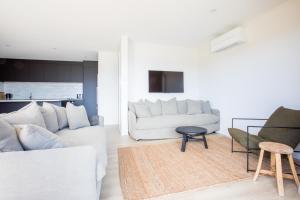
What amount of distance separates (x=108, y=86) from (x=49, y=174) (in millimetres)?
4544

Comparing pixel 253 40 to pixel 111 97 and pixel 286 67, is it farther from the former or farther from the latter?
pixel 111 97

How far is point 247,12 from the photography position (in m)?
3.04

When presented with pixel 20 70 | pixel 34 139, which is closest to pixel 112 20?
pixel 34 139

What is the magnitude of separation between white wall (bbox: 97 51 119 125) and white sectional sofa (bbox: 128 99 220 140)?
1568mm

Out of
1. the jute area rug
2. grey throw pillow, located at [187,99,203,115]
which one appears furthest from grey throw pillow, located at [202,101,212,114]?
the jute area rug

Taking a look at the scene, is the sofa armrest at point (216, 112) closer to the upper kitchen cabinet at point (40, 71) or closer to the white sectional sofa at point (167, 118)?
the white sectional sofa at point (167, 118)

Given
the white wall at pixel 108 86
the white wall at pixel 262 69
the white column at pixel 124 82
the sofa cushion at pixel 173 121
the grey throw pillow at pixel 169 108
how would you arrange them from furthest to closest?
the white wall at pixel 108 86, the grey throw pillow at pixel 169 108, the white column at pixel 124 82, the sofa cushion at pixel 173 121, the white wall at pixel 262 69

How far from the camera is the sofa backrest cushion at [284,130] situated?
215 centimetres

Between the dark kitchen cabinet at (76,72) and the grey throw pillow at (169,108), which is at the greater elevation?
the dark kitchen cabinet at (76,72)

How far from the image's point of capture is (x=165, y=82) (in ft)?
16.1

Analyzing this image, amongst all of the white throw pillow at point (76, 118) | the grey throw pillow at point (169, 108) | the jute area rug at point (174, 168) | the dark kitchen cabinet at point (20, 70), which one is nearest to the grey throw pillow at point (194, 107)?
the grey throw pillow at point (169, 108)

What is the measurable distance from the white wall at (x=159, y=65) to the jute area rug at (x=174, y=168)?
78.0 inches

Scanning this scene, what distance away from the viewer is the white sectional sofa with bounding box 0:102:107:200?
1148 millimetres

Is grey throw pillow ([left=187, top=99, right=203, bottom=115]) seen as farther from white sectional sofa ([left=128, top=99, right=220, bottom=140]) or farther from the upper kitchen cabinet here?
the upper kitchen cabinet
